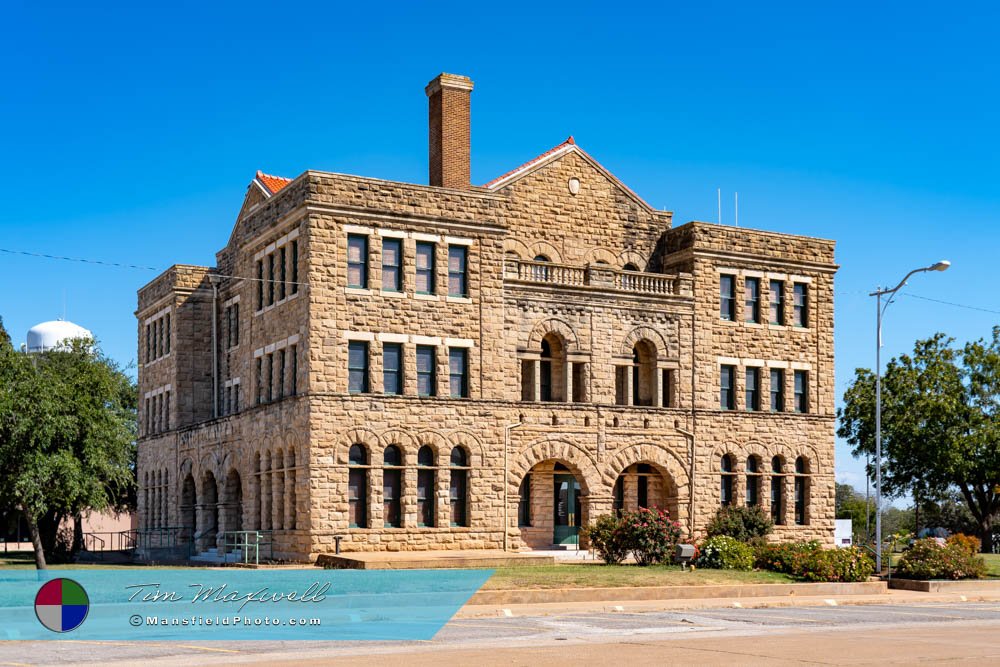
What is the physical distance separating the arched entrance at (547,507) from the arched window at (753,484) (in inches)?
247

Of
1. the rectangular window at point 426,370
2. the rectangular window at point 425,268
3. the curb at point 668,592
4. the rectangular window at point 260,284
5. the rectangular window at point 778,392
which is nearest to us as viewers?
the curb at point 668,592

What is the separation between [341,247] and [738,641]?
69.1 ft

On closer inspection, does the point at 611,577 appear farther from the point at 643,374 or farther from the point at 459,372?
the point at 643,374

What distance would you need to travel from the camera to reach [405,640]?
19.6 meters

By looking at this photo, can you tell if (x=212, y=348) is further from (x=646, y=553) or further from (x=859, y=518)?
(x=859, y=518)

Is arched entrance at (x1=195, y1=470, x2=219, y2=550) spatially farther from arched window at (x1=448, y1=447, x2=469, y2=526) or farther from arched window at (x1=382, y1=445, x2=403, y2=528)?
arched window at (x1=448, y1=447, x2=469, y2=526)

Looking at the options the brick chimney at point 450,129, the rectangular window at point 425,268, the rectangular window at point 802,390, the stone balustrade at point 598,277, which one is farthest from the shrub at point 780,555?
the brick chimney at point 450,129

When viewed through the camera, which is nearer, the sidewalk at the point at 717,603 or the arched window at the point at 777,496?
the sidewalk at the point at 717,603

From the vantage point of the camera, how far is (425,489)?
3834 centimetres

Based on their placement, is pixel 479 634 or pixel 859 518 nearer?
pixel 479 634

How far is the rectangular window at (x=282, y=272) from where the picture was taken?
129 ft

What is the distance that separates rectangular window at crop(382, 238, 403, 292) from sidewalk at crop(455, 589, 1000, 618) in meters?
13.8

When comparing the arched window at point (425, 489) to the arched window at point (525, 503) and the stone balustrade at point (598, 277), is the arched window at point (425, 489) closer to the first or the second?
the arched window at point (525, 503)

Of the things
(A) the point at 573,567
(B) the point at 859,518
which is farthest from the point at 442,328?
(B) the point at 859,518
